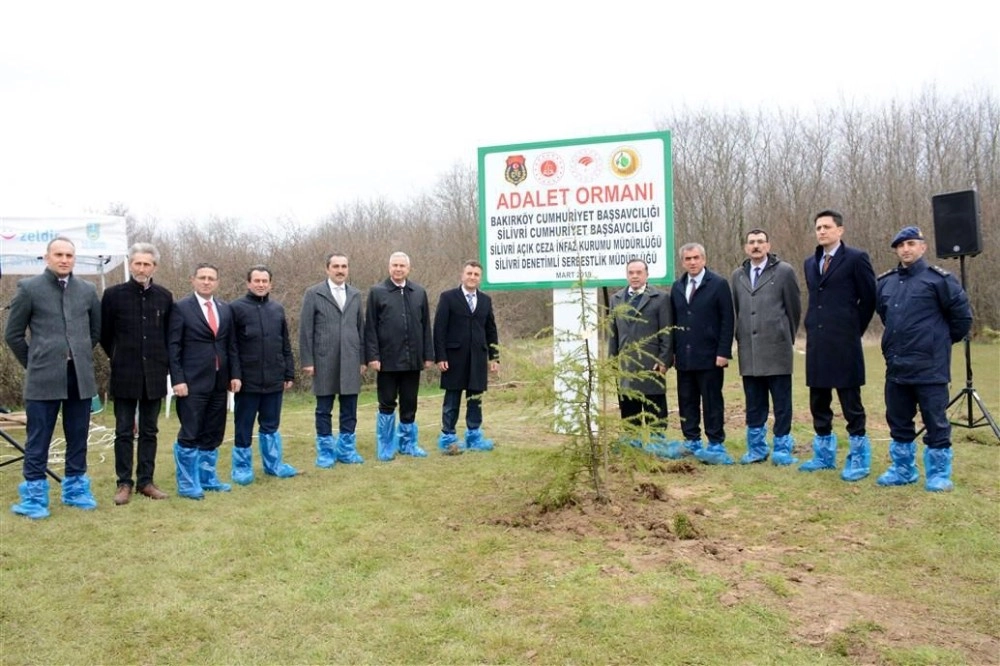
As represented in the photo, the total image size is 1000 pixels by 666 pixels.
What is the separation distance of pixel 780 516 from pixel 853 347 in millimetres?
1699

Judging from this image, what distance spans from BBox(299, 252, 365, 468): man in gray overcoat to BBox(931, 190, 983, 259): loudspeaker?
5.82 metres

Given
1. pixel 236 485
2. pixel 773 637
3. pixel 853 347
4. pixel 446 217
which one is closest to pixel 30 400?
pixel 236 485

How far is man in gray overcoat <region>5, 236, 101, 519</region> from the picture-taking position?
5.53m

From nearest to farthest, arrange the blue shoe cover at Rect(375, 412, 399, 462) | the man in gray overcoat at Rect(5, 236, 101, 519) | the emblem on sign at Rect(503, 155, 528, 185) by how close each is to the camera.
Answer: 1. the man in gray overcoat at Rect(5, 236, 101, 519)
2. the blue shoe cover at Rect(375, 412, 399, 462)
3. the emblem on sign at Rect(503, 155, 528, 185)

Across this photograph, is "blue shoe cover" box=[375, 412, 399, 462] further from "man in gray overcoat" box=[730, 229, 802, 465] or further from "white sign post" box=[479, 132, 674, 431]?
"man in gray overcoat" box=[730, 229, 802, 465]

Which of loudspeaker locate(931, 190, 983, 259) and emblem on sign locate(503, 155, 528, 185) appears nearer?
loudspeaker locate(931, 190, 983, 259)

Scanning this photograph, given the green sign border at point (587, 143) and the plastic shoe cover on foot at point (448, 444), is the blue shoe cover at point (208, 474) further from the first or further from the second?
the green sign border at point (587, 143)

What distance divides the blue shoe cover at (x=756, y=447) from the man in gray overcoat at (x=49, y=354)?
534cm

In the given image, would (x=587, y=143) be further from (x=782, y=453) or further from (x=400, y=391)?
(x=782, y=453)

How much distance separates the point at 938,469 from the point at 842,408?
78 centimetres

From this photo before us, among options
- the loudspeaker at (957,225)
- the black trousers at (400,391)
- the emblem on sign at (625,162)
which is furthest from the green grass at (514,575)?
the emblem on sign at (625,162)

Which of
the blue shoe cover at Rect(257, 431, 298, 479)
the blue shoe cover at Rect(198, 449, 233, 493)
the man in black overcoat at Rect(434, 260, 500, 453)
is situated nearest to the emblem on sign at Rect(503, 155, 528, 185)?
the man in black overcoat at Rect(434, 260, 500, 453)

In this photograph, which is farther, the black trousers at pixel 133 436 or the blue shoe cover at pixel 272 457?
the blue shoe cover at pixel 272 457

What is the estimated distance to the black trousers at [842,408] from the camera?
611 cm
